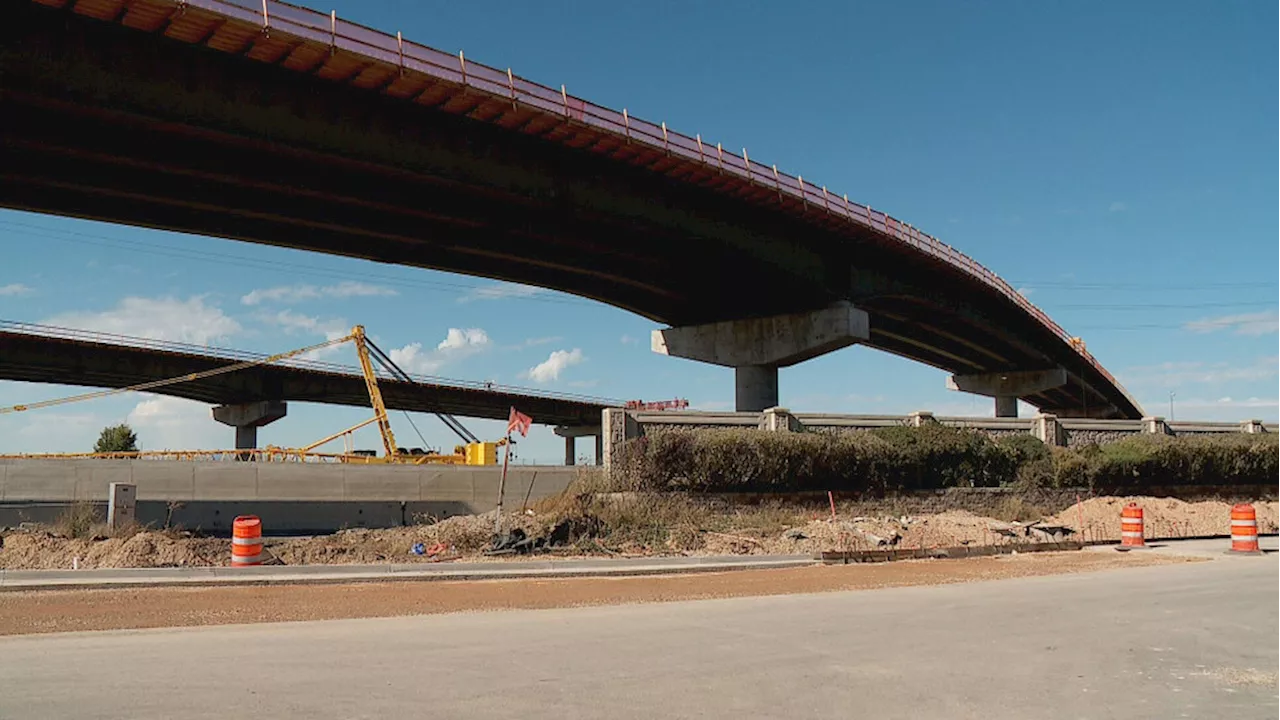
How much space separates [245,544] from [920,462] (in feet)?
68.4

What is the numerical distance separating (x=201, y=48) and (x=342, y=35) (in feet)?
11.7

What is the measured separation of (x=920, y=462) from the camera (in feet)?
107

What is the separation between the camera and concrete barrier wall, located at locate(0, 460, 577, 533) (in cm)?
3400

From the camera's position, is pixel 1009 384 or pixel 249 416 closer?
pixel 1009 384

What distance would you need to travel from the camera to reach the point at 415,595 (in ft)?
53.3

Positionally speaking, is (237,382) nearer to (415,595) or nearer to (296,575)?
(296,575)

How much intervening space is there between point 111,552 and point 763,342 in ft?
110

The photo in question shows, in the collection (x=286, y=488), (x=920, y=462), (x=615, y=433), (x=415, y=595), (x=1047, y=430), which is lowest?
(x=415, y=595)

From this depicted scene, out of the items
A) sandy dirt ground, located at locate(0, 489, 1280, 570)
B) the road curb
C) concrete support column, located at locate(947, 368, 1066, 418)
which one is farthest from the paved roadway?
concrete support column, located at locate(947, 368, 1066, 418)

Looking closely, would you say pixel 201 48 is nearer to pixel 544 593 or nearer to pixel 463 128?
pixel 463 128

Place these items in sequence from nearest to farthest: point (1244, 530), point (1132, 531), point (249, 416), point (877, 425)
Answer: point (1244, 530) < point (1132, 531) < point (877, 425) < point (249, 416)

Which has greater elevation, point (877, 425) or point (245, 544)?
point (877, 425)

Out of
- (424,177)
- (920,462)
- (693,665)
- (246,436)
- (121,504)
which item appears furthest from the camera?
(246,436)

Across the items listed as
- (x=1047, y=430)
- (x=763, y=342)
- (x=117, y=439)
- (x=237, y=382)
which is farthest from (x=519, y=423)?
(x=117, y=439)
